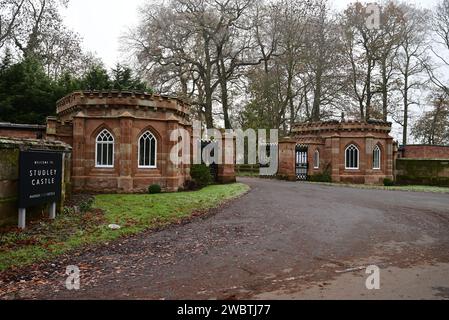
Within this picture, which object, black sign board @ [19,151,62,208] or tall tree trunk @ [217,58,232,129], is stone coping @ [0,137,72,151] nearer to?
black sign board @ [19,151,62,208]

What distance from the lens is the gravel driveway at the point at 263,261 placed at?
18.2 feet

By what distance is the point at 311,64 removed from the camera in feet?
114

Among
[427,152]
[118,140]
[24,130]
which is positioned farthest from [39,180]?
[427,152]

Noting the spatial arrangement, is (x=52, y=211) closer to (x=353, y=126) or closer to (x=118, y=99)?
(x=118, y=99)

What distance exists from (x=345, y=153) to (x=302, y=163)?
A: 359 cm

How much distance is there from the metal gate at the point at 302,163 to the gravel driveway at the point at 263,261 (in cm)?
1872

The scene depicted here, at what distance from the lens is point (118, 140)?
1827 cm

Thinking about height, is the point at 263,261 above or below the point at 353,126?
below

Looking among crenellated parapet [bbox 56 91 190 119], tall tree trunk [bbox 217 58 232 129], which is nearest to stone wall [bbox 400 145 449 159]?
tall tree trunk [bbox 217 58 232 129]

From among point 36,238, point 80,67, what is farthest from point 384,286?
point 80,67

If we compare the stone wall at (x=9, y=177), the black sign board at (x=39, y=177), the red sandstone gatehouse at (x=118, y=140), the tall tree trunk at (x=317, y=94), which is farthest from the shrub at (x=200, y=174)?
the tall tree trunk at (x=317, y=94)

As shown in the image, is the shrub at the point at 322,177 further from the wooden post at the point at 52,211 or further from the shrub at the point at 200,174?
the wooden post at the point at 52,211

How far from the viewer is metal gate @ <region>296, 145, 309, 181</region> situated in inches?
1216

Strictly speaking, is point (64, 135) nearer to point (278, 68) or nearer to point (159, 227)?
point (159, 227)
